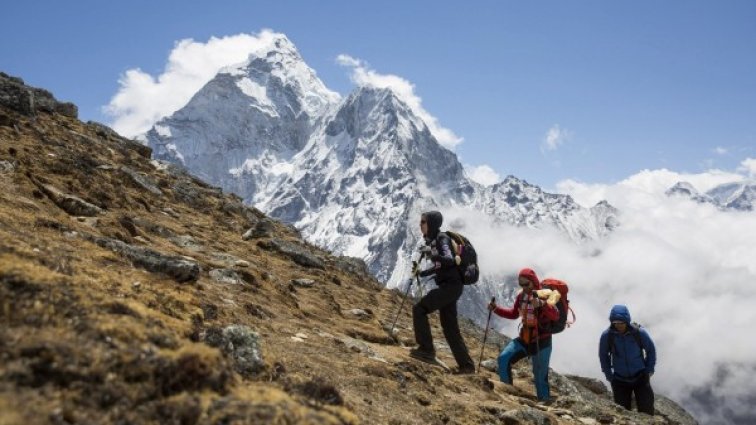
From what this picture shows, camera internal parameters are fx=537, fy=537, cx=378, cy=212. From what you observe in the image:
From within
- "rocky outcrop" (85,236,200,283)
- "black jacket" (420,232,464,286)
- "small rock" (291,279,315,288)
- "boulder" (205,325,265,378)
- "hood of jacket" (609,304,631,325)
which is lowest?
"boulder" (205,325,265,378)

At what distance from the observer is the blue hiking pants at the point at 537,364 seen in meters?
12.8

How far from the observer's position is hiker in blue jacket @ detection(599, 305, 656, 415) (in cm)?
1358

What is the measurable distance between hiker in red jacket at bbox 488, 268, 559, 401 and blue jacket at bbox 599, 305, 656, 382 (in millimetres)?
1706

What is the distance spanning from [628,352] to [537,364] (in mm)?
2711

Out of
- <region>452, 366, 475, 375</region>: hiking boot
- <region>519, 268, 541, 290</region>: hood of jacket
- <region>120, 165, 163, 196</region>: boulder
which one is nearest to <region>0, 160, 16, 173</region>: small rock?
<region>120, 165, 163, 196</region>: boulder

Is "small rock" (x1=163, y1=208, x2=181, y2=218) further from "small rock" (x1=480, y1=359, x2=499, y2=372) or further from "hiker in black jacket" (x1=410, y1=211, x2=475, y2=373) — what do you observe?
"small rock" (x1=480, y1=359, x2=499, y2=372)

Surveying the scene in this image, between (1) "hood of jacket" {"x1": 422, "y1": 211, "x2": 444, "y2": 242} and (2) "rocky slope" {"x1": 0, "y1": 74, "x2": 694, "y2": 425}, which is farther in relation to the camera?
(1) "hood of jacket" {"x1": 422, "y1": 211, "x2": 444, "y2": 242}

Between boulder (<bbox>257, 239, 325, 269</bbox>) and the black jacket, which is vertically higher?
boulder (<bbox>257, 239, 325, 269</bbox>)

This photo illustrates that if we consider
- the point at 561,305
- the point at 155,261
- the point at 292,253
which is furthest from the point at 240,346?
the point at 292,253

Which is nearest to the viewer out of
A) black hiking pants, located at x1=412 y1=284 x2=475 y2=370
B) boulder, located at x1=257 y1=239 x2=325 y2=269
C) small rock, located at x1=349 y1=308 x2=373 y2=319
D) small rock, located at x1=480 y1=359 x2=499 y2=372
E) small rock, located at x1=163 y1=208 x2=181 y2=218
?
black hiking pants, located at x1=412 y1=284 x2=475 y2=370

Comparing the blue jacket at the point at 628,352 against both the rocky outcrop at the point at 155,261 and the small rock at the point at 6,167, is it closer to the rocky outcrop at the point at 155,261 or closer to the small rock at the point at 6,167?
the rocky outcrop at the point at 155,261

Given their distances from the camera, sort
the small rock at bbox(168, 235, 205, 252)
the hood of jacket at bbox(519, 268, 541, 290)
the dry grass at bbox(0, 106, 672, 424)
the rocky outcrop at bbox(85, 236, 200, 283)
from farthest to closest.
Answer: the small rock at bbox(168, 235, 205, 252), the hood of jacket at bbox(519, 268, 541, 290), the rocky outcrop at bbox(85, 236, 200, 283), the dry grass at bbox(0, 106, 672, 424)

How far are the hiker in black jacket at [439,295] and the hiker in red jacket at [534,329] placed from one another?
3.65 ft

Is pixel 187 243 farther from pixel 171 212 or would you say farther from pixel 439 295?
pixel 439 295
